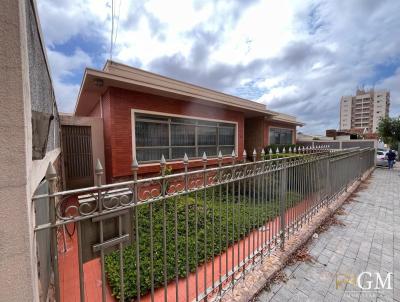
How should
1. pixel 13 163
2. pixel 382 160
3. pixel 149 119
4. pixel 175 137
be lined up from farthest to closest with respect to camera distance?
pixel 382 160, pixel 175 137, pixel 149 119, pixel 13 163

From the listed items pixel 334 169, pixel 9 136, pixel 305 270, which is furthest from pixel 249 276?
pixel 334 169

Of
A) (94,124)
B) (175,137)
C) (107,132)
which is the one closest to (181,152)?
(175,137)

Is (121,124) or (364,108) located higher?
(364,108)

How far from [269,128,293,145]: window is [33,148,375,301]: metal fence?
935 cm

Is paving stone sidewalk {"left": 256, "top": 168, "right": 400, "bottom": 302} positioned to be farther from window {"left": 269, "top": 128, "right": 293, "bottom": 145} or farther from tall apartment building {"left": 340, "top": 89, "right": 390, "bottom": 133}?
tall apartment building {"left": 340, "top": 89, "right": 390, "bottom": 133}

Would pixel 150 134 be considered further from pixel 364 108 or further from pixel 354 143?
pixel 364 108

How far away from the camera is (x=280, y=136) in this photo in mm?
16484

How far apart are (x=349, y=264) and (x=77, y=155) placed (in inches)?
329

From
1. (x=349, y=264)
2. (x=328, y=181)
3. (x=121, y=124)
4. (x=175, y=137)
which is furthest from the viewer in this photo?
(x=175, y=137)

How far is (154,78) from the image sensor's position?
8500mm

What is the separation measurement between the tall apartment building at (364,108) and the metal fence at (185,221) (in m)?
93.4

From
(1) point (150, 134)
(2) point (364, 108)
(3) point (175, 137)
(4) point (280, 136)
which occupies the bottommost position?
(3) point (175, 137)

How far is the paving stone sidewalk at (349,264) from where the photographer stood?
238 cm

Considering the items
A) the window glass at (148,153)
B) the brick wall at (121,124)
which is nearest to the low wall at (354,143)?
the window glass at (148,153)
